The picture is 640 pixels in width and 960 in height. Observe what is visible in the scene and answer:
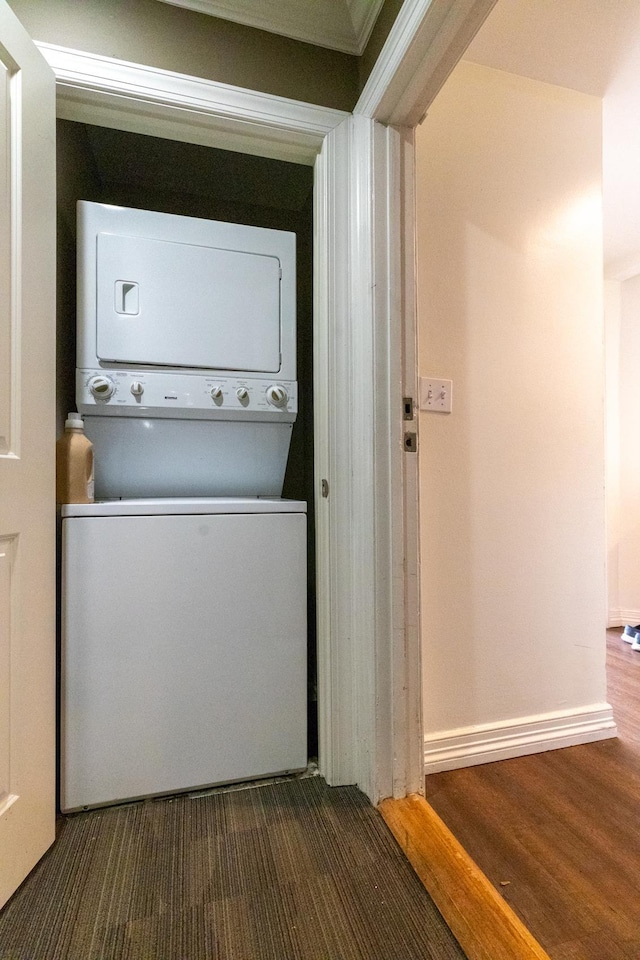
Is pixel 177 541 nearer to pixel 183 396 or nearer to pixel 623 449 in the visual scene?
pixel 183 396

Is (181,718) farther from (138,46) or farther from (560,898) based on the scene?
(138,46)

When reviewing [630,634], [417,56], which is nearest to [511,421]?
[417,56]

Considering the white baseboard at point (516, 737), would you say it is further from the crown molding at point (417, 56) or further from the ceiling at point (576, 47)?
the ceiling at point (576, 47)

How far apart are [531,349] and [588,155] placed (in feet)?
2.47

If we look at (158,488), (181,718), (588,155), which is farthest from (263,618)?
(588,155)

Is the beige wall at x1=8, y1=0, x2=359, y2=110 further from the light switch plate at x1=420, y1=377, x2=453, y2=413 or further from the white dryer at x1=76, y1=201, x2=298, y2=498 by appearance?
the light switch plate at x1=420, y1=377, x2=453, y2=413

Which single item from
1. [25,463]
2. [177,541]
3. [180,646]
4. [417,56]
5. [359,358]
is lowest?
[180,646]

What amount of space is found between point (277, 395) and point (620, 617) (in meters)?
2.87

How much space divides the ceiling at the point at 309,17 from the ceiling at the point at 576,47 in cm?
40

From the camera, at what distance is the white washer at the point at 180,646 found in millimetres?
1113

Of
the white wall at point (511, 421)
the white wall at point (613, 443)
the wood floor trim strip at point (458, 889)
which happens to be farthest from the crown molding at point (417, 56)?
the white wall at point (613, 443)

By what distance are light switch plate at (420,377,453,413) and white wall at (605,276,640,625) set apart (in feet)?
7.22

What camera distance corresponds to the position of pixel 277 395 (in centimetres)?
136

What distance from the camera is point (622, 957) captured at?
2.59 ft
